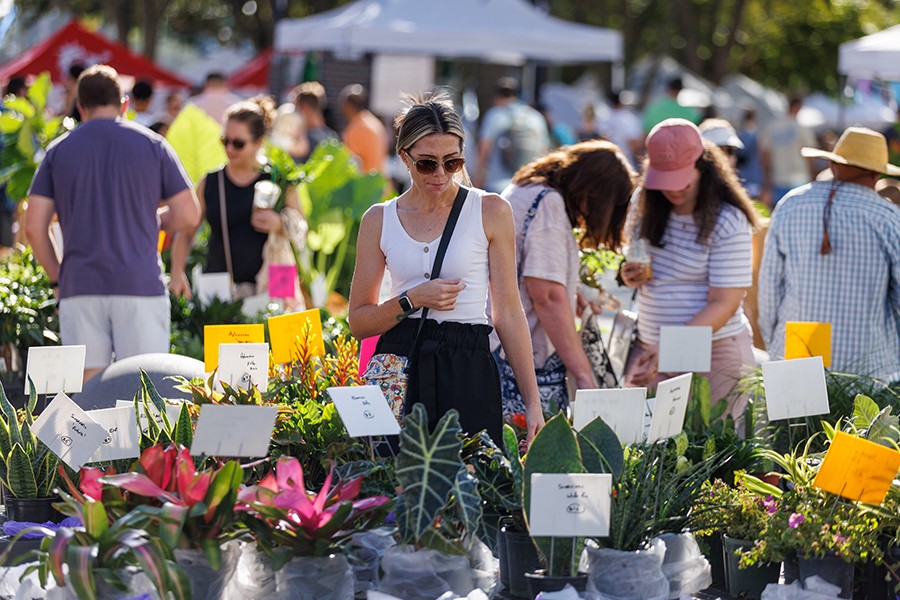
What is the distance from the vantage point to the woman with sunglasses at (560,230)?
4.55 m

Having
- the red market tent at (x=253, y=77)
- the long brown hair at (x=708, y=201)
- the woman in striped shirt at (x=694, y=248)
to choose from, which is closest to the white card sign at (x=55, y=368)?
the woman in striped shirt at (x=694, y=248)

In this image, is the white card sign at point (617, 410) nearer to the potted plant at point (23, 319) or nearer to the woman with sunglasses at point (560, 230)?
the woman with sunglasses at point (560, 230)

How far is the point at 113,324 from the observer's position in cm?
545

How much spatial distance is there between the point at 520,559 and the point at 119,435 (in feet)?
3.73

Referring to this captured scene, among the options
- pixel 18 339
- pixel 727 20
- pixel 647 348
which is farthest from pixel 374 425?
pixel 727 20

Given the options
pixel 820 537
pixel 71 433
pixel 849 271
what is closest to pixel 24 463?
pixel 71 433

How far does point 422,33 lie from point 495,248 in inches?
408

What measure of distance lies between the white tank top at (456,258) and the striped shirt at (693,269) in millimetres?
1416

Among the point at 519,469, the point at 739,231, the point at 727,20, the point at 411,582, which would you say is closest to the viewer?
the point at 411,582

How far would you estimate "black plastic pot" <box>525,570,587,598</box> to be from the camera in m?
3.19

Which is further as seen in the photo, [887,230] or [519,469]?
[887,230]

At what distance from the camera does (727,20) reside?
A: 36.2m

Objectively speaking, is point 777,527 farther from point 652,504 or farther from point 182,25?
point 182,25

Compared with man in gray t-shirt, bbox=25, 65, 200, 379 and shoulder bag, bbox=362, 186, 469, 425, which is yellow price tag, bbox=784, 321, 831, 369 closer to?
shoulder bag, bbox=362, 186, 469, 425
